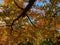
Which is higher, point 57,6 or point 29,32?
point 57,6

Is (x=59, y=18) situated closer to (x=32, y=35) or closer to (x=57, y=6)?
(x=57, y=6)

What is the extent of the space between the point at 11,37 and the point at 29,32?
2.32 feet

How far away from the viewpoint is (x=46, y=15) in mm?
8078

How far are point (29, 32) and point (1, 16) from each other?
4.19ft

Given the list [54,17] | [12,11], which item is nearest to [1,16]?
[12,11]

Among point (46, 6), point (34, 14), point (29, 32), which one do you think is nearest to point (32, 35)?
point (29, 32)

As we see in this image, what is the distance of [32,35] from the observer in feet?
28.8

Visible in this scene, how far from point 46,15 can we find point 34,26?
68 centimetres

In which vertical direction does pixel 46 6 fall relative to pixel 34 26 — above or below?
above

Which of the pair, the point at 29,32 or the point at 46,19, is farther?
the point at 29,32

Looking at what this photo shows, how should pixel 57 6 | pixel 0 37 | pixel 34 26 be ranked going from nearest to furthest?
pixel 57 6, pixel 34 26, pixel 0 37

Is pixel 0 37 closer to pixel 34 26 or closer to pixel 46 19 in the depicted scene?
pixel 34 26

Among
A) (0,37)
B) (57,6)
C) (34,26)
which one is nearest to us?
(57,6)

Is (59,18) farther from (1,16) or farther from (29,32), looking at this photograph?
(1,16)
